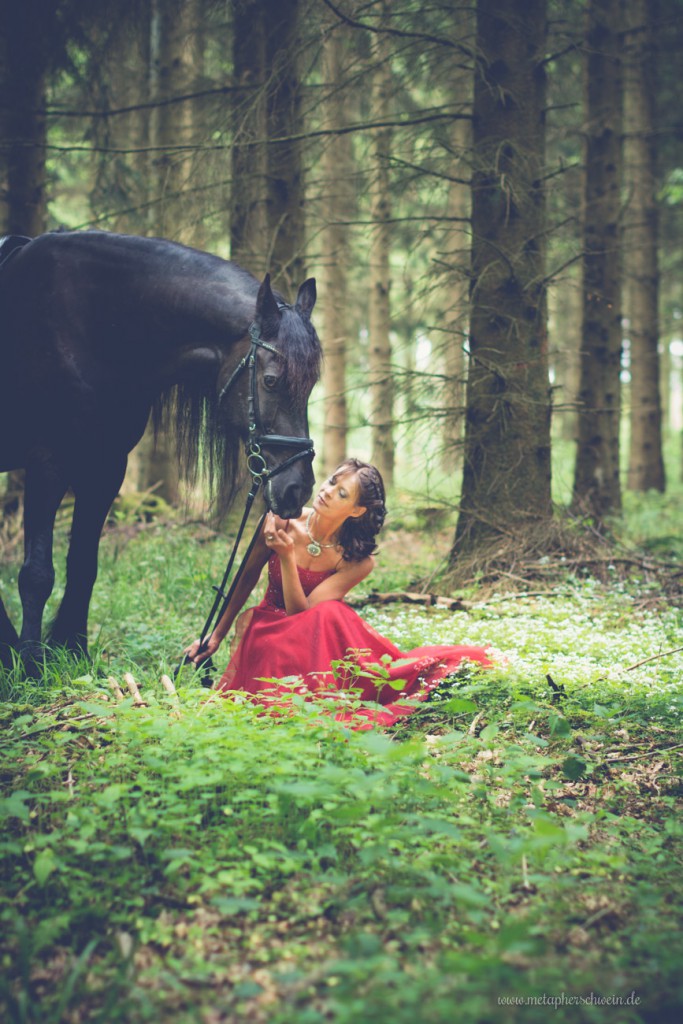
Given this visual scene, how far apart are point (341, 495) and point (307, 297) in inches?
46.5

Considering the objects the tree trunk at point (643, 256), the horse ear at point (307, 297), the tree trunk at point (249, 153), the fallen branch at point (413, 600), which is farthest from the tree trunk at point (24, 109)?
the tree trunk at point (643, 256)

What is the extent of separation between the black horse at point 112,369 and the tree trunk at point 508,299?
291cm

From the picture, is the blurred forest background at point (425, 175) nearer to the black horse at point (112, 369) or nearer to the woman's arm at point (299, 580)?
the black horse at point (112, 369)

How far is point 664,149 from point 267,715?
15702mm

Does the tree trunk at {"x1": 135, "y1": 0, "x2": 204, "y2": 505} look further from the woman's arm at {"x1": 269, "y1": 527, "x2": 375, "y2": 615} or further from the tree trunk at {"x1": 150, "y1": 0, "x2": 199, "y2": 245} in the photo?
the woman's arm at {"x1": 269, "y1": 527, "x2": 375, "y2": 615}

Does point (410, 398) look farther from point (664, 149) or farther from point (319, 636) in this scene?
point (664, 149)

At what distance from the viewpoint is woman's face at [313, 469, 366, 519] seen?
4.37 metres

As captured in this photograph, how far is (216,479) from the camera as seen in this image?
4.64 meters

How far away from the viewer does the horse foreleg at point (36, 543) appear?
4270 millimetres

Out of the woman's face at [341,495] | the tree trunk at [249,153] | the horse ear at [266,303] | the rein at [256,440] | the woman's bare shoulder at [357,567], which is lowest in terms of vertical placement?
the woman's bare shoulder at [357,567]

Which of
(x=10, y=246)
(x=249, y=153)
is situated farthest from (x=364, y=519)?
(x=249, y=153)

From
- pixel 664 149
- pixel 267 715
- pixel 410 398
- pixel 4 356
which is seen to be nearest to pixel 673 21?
pixel 410 398

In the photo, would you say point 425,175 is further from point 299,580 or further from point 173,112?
point 173,112

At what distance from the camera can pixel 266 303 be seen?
4.08 metres
